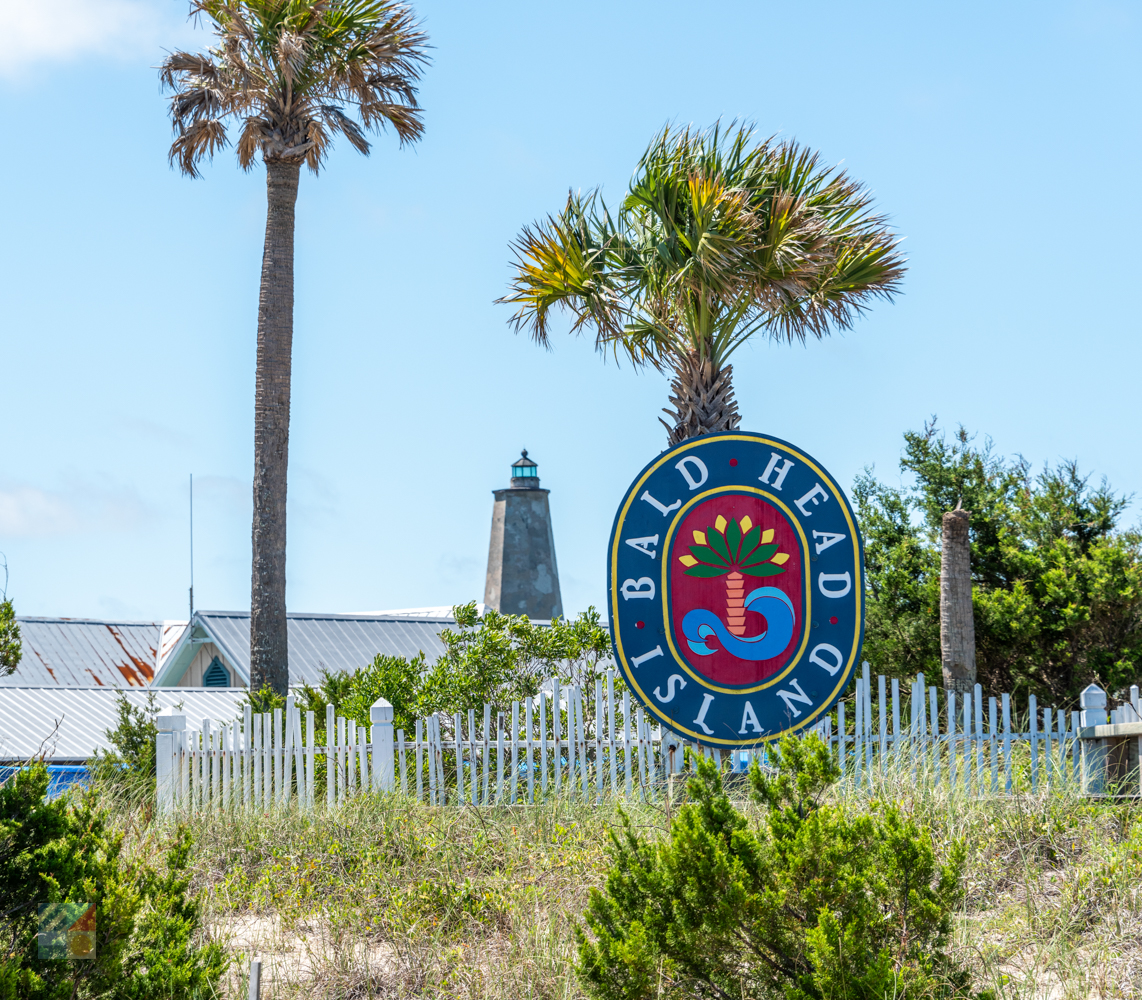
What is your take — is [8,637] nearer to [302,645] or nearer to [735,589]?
[735,589]

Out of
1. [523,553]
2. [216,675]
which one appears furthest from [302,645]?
[523,553]

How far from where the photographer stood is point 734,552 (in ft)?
30.9

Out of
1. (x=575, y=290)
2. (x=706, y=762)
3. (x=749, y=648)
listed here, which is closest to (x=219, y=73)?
(x=575, y=290)

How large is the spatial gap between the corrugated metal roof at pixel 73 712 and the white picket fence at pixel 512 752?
19.0 feet

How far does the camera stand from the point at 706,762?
4.90 metres

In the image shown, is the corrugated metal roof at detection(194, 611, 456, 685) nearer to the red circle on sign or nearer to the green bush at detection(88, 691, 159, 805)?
the green bush at detection(88, 691, 159, 805)

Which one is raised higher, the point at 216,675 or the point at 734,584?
the point at 734,584

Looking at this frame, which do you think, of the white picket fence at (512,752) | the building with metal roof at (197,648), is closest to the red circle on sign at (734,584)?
the white picket fence at (512,752)

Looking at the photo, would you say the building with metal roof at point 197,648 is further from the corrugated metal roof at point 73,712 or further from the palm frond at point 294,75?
the palm frond at point 294,75

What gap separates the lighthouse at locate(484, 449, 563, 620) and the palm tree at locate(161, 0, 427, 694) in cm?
1497

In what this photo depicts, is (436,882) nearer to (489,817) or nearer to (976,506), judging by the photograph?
(489,817)

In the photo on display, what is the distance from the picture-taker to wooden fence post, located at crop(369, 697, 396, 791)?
10000mm

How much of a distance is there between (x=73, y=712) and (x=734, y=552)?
12.7 meters

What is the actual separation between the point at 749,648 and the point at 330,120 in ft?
33.5
